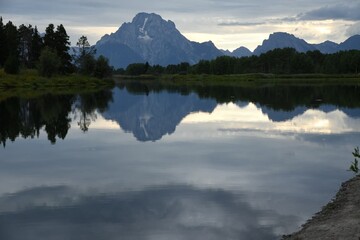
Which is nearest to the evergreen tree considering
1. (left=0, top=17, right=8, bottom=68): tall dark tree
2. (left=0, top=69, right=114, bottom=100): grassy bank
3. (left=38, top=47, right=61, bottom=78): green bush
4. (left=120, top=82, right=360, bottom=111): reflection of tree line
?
(left=0, top=69, right=114, bottom=100): grassy bank

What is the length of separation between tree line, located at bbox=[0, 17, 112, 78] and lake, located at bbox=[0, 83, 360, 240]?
267 ft

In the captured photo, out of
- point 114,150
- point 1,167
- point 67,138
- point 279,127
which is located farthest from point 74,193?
point 279,127

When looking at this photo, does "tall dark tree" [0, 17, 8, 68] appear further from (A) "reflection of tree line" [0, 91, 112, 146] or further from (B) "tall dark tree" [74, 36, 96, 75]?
(A) "reflection of tree line" [0, 91, 112, 146]

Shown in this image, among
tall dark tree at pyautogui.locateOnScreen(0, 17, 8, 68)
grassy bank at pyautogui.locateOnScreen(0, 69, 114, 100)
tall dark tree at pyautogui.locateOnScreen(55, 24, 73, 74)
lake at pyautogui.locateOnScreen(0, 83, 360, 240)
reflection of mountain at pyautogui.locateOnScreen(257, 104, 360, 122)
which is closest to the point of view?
lake at pyautogui.locateOnScreen(0, 83, 360, 240)

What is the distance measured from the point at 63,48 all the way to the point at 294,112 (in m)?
102

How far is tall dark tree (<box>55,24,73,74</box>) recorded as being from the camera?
14900 cm

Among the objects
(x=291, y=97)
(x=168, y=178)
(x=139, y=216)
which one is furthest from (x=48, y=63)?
(x=139, y=216)

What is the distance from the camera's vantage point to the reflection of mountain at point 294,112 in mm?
61138

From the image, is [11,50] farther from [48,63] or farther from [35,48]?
[35,48]

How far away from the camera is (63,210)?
64.4 feet

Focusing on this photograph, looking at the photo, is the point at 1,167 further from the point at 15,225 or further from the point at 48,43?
the point at 48,43

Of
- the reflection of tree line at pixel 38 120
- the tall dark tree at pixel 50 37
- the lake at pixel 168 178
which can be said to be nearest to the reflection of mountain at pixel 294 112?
the lake at pixel 168 178

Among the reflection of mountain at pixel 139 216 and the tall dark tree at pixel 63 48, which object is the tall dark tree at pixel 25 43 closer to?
the tall dark tree at pixel 63 48

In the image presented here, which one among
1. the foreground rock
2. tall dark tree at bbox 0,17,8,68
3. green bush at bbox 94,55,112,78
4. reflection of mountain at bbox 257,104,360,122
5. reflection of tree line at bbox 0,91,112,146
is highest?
tall dark tree at bbox 0,17,8,68
